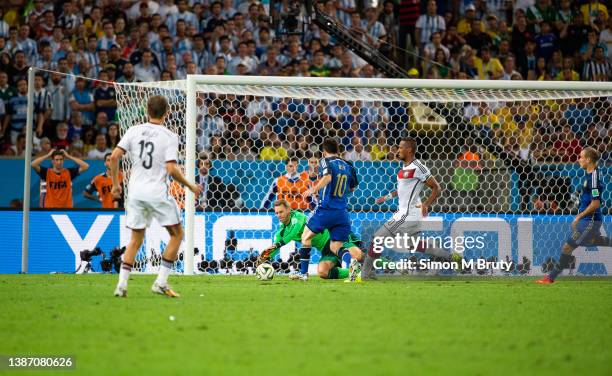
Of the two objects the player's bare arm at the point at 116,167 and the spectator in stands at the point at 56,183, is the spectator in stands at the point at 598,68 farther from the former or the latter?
the player's bare arm at the point at 116,167

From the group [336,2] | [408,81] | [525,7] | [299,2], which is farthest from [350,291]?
[525,7]

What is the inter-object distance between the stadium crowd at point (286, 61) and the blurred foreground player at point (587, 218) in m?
3.94

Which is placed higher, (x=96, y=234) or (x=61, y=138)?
(x=61, y=138)

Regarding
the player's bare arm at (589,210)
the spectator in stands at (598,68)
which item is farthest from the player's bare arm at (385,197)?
the spectator in stands at (598,68)

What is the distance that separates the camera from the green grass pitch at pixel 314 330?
6012 millimetres

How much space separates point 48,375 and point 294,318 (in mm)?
3094

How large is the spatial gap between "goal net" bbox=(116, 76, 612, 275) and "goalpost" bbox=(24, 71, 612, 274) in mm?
23

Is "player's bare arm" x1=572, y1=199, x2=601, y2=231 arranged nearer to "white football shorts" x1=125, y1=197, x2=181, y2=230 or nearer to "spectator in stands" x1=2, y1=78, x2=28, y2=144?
"white football shorts" x1=125, y1=197, x2=181, y2=230

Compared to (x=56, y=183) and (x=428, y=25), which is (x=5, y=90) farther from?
(x=428, y=25)

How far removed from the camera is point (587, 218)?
1325 cm

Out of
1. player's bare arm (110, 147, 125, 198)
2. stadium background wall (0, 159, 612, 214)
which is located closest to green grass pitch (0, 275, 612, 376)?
player's bare arm (110, 147, 125, 198)

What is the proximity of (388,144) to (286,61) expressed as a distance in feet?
11.5

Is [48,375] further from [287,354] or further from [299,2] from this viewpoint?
[299,2]

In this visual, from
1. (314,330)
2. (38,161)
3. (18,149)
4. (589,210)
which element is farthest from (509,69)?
(314,330)
